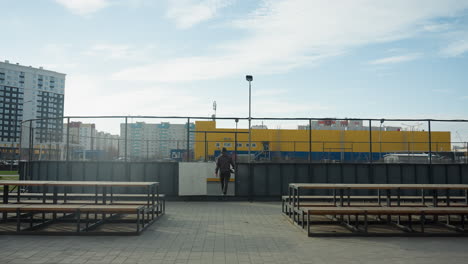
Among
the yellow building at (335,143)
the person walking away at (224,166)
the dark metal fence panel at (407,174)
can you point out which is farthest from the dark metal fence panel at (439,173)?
the yellow building at (335,143)

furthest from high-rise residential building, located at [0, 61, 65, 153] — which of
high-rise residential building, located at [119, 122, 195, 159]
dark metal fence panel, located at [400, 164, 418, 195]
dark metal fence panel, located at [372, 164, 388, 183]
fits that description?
dark metal fence panel, located at [400, 164, 418, 195]

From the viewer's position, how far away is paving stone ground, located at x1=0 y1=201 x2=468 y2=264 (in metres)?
6.00

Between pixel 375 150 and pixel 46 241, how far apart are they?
26.8 m

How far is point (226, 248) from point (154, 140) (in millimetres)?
11183

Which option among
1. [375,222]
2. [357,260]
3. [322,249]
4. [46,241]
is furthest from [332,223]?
[46,241]

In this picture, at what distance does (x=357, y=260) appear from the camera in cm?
597

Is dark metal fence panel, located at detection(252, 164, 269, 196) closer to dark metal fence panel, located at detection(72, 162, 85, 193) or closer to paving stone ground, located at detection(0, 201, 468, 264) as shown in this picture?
paving stone ground, located at detection(0, 201, 468, 264)

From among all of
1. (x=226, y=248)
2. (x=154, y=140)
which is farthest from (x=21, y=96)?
(x=226, y=248)

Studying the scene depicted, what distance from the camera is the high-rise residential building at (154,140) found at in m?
16.9

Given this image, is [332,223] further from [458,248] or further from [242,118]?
[242,118]

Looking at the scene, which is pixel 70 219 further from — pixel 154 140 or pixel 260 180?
pixel 260 180

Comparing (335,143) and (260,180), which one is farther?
(335,143)

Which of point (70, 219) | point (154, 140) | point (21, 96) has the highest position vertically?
point (21, 96)

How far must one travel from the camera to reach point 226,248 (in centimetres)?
676
